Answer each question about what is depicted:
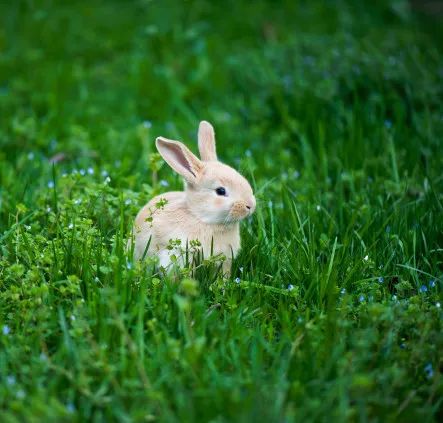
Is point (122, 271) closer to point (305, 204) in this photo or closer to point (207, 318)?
point (207, 318)

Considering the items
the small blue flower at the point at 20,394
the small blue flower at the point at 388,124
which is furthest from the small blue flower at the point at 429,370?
the small blue flower at the point at 388,124

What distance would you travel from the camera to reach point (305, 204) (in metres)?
4.23

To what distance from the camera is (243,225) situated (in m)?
3.92

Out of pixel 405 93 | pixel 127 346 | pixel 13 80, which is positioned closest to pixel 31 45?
pixel 13 80

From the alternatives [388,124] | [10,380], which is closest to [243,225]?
[10,380]

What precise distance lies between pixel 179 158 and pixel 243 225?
1.92 ft

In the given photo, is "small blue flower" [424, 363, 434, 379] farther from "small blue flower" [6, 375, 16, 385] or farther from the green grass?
"small blue flower" [6, 375, 16, 385]

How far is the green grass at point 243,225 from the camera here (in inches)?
106

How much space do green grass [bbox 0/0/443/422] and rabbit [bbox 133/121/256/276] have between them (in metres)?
0.14

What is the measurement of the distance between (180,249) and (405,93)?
10.1 feet

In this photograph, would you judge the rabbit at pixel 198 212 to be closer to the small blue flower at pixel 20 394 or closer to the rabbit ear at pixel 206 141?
the rabbit ear at pixel 206 141

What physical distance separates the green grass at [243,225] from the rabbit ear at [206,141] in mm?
290

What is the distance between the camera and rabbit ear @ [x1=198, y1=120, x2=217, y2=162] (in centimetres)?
374

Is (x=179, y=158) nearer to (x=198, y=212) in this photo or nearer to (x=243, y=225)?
(x=198, y=212)
